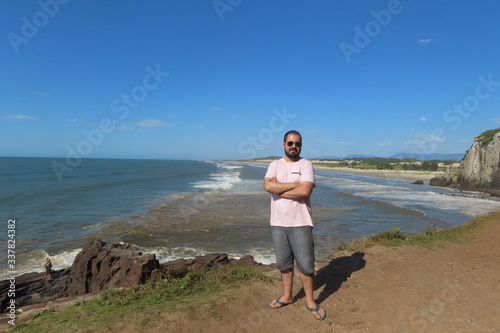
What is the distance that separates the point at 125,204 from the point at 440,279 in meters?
24.4

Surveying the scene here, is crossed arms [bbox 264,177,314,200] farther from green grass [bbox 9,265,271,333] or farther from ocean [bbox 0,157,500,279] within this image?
ocean [bbox 0,157,500,279]

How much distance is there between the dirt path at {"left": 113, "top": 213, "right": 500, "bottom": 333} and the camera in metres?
3.72

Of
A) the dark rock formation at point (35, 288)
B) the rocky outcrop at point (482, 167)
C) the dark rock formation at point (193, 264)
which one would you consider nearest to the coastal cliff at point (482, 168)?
the rocky outcrop at point (482, 167)

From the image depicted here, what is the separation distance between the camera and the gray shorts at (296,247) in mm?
3906

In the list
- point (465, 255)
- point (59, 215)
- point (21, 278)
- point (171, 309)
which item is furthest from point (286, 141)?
point (59, 215)

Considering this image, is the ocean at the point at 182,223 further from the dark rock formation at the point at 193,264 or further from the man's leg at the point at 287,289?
the man's leg at the point at 287,289

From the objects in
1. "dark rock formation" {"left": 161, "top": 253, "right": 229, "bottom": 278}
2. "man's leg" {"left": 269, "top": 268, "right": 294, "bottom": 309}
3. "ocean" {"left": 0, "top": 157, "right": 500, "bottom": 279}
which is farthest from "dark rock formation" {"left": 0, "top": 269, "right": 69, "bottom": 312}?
"man's leg" {"left": 269, "top": 268, "right": 294, "bottom": 309}

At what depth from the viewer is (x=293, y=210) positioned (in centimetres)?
392

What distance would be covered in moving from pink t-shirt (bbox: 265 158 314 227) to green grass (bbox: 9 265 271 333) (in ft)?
5.47

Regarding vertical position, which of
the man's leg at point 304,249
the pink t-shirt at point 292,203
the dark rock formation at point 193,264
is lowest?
the dark rock formation at point 193,264

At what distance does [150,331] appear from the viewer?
11.6 feet

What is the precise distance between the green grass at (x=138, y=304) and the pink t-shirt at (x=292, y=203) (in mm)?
1668

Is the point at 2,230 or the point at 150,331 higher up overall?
the point at 150,331

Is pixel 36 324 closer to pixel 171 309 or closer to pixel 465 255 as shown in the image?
pixel 171 309
